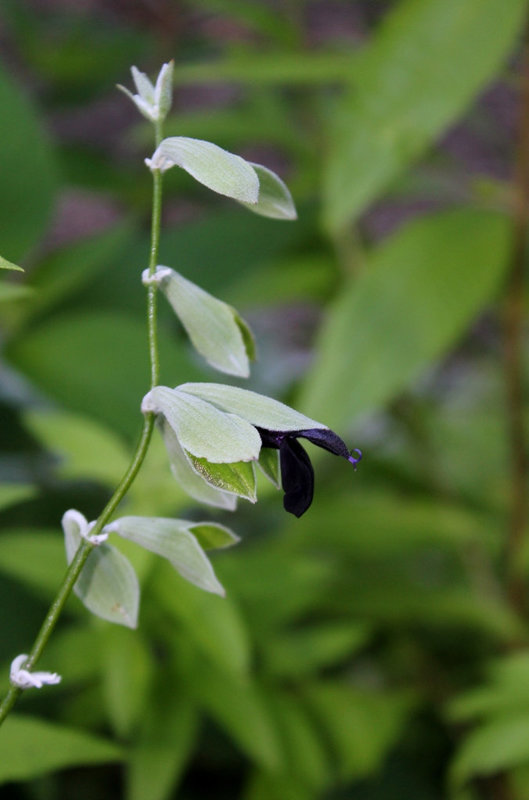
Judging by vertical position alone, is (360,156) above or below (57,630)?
above

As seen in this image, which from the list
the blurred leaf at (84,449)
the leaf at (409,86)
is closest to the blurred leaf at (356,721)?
the blurred leaf at (84,449)

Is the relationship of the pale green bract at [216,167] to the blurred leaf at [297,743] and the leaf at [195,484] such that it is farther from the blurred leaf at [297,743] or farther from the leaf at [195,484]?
the blurred leaf at [297,743]

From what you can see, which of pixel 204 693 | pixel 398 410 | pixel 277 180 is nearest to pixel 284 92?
pixel 398 410

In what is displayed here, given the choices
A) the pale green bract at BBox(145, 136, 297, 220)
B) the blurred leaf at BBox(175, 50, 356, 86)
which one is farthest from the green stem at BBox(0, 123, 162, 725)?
the blurred leaf at BBox(175, 50, 356, 86)

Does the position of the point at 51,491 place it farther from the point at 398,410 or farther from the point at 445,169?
the point at 445,169

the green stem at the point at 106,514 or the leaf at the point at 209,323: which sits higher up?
the leaf at the point at 209,323

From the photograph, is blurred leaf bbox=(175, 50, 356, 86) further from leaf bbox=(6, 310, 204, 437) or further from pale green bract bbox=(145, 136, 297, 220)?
pale green bract bbox=(145, 136, 297, 220)
